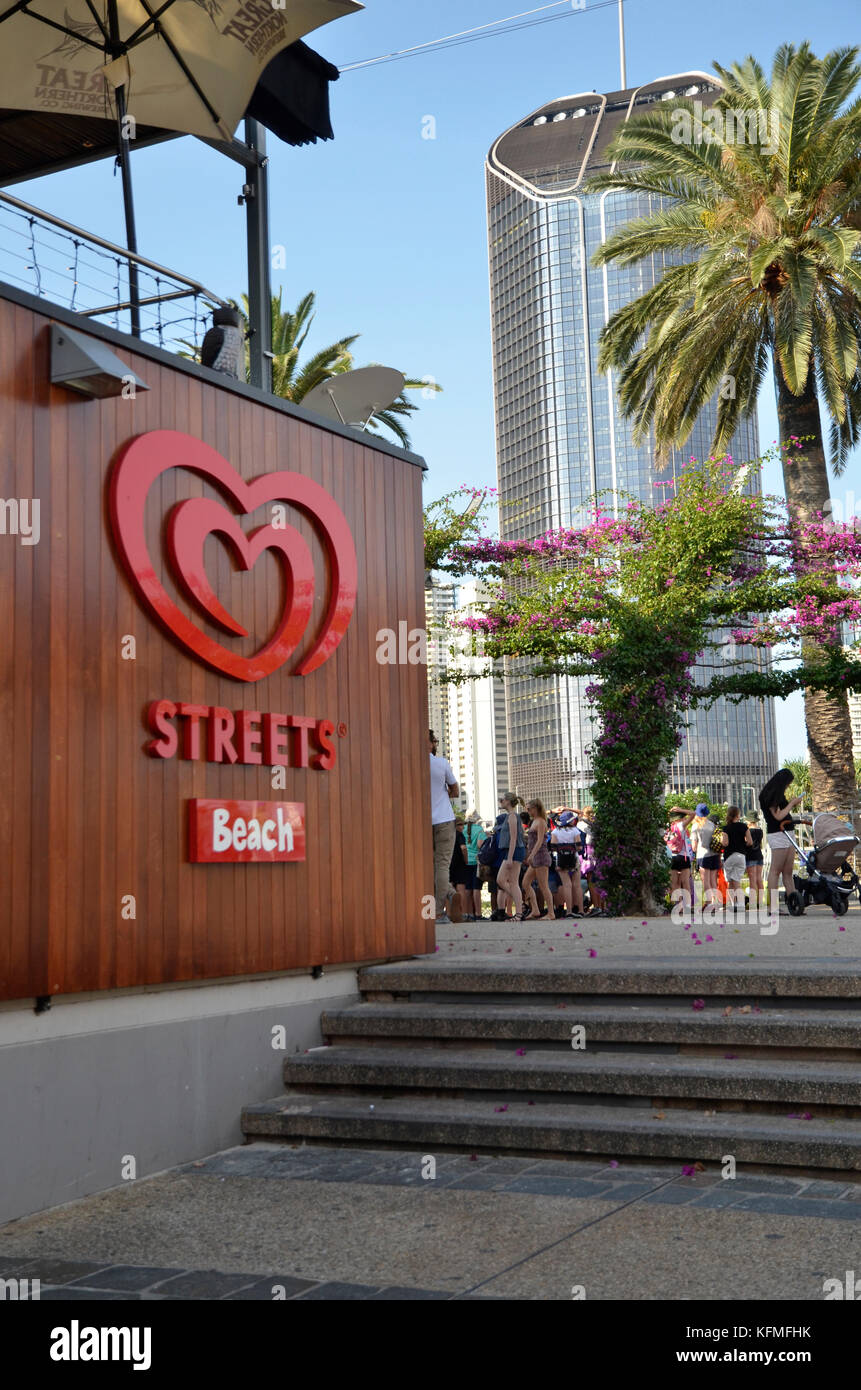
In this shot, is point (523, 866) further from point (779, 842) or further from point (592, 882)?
point (779, 842)

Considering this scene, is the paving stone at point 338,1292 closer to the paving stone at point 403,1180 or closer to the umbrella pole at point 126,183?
the paving stone at point 403,1180

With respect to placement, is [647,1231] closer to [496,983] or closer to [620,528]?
→ [496,983]

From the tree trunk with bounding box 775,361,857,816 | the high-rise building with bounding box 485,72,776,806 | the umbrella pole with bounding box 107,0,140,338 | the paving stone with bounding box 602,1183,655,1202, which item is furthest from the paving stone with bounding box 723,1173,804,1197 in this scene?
the high-rise building with bounding box 485,72,776,806

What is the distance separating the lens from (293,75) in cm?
995

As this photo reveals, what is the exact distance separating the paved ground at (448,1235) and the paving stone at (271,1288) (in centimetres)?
1

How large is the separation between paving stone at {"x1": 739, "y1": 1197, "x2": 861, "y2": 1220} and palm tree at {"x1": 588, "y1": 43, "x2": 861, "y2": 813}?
15.3 m

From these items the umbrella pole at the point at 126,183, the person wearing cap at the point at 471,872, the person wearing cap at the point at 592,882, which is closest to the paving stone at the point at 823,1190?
the umbrella pole at the point at 126,183

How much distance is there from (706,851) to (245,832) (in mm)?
10511

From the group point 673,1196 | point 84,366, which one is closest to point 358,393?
point 84,366

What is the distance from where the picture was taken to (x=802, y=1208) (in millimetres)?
5148

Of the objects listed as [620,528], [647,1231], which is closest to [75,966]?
[647,1231]

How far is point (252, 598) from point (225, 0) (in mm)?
4400
